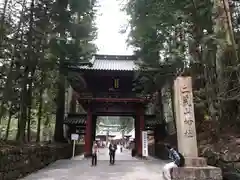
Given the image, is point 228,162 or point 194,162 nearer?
point 194,162

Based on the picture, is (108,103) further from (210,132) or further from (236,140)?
(236,140)

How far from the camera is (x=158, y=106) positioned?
22.9 metres

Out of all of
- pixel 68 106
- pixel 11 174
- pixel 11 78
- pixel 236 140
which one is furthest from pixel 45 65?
pixel 68 106

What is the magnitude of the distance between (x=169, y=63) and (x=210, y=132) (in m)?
6.84

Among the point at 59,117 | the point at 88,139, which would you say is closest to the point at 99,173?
the point at 88,139

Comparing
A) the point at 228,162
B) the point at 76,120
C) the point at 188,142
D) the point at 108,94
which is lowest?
the point at 228,162

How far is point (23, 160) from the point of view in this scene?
9570 millimetres

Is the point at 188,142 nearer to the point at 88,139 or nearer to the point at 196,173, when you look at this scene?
the point at 196,173

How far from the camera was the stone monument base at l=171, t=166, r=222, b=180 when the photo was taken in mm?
6590

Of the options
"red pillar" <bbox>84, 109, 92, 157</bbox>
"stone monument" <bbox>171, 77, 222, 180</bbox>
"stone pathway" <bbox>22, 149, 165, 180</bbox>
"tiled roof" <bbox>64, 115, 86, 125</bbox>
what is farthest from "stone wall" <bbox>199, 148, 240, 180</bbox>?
"tiled roof" <bbox>64, 115, 86, 125</bbox>

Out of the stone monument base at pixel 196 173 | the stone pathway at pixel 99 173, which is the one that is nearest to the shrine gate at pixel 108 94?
the stone pathway at pixel 99 173

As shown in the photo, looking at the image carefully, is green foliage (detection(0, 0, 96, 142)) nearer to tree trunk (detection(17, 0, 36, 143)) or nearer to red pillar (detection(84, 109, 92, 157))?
tree trunk (detection(17, 0, 36, 143))

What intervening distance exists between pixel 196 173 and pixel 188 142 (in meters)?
0.93

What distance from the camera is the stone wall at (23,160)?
7935 millimetres
